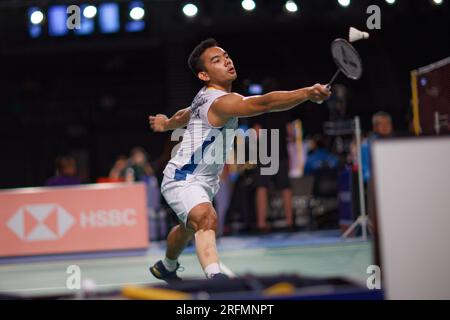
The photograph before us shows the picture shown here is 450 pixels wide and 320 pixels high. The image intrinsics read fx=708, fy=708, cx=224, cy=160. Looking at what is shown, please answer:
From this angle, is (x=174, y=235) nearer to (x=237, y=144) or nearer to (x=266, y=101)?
(x=266, y=101)

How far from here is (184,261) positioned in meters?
A: 6.95

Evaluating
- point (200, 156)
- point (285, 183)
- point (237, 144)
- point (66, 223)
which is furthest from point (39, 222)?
point (200, 156)

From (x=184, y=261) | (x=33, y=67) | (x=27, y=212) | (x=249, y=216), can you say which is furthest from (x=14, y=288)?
(x=33, y=67)

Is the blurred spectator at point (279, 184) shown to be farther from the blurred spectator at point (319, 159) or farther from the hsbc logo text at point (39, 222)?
the hsbc logo text at point (39, 222)

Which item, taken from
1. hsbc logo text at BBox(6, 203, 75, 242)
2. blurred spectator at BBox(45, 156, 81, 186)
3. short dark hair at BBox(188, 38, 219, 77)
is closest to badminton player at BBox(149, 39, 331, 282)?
short dark hair at BBox(188, 38, 219, 77)

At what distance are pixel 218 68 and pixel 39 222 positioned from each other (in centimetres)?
456

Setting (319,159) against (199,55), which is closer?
(199,55)

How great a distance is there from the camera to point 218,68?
13.5 ft

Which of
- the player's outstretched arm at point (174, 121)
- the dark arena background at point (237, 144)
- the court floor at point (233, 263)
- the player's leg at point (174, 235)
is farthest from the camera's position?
the court floor at point (233, 263)

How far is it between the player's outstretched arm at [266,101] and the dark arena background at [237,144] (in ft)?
2.69

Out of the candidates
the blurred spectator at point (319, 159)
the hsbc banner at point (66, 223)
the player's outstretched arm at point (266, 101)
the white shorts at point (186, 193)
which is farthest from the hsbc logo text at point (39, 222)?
the player's outstretched arm at point (266, 101)

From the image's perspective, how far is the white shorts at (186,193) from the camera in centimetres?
393

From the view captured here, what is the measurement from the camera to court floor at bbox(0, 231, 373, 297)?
540 cm

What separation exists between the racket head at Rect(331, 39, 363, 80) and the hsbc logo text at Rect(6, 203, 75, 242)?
15.9 feet
